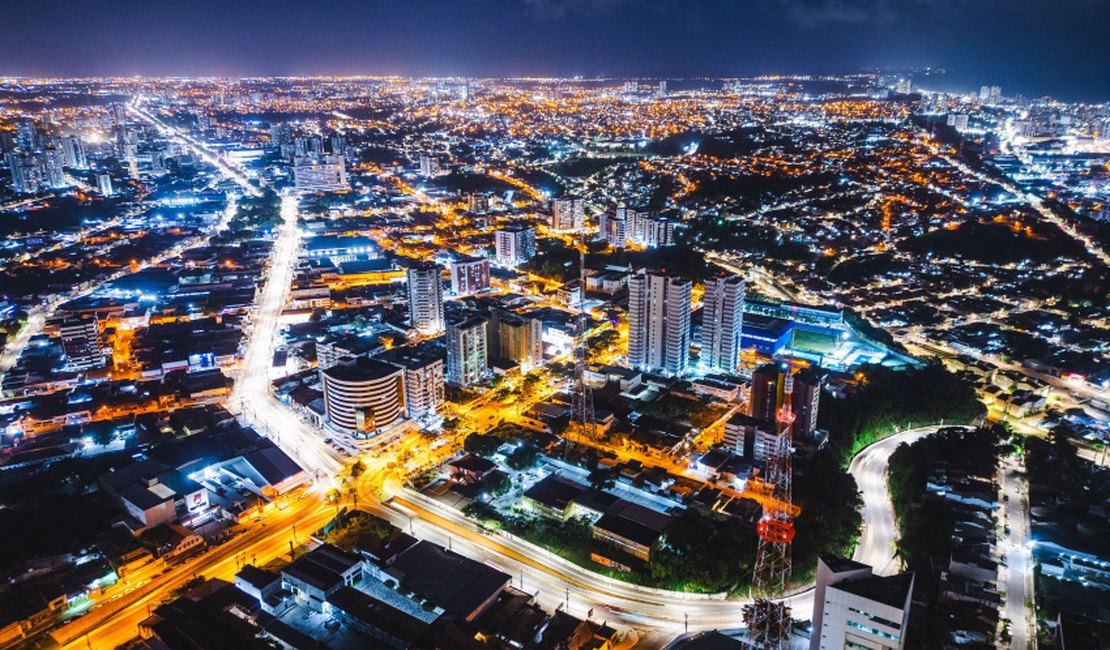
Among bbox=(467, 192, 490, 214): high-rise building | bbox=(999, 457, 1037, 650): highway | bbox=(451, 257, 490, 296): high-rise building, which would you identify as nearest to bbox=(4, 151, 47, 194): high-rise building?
bbox=(467, 192, 490, 214): high-rise building

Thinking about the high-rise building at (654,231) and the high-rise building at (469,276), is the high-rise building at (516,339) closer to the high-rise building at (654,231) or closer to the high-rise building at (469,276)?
the high-rise building at (469,276)

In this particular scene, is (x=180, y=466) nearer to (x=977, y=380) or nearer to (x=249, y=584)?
(x=249, y=584)

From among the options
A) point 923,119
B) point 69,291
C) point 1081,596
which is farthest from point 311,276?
point 923,119

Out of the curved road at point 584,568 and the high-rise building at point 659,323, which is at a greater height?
the high-rise building at point 659,323

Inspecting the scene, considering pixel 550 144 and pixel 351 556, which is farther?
pixel 550 144

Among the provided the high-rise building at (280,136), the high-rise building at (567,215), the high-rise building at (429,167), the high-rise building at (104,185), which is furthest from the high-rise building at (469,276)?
the high-rise building at (280,136)

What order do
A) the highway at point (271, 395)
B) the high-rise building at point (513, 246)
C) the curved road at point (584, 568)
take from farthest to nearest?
the high-rise building at point (513, 246) < the highway at point (271, 395) < the curved road at point (584, 568)
